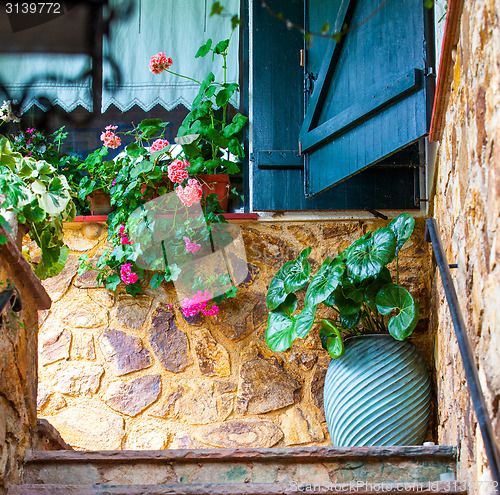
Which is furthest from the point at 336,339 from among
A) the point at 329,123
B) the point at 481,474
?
the point at 481,474

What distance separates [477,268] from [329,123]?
159cm

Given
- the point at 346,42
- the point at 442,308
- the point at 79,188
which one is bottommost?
the point at 442,308

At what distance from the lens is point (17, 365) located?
6.21 ft

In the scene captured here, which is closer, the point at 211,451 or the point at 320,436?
the point at 211,451

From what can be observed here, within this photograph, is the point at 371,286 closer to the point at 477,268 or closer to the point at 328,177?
the point at 328,177

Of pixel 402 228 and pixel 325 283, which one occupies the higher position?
pixel 402 228

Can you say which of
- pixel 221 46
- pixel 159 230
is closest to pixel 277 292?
pixel 159 230

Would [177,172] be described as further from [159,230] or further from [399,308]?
[399,308]

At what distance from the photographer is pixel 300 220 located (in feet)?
10.6

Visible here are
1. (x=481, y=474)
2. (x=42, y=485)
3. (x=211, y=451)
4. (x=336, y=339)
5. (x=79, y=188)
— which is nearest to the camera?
(x=481, y=474)

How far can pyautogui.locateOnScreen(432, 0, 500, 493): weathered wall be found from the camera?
4.02 ft

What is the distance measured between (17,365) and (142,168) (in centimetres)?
148

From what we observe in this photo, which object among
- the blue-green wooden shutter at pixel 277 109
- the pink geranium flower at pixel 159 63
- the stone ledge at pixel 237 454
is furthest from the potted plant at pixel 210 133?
the stone ledge at pixel 237 454

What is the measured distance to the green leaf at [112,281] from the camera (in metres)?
3.14
